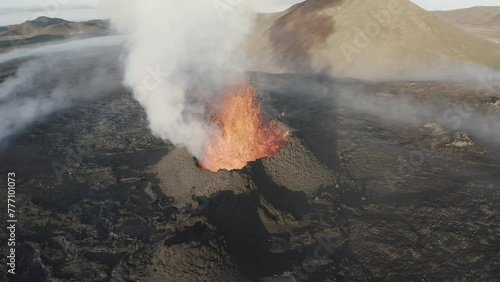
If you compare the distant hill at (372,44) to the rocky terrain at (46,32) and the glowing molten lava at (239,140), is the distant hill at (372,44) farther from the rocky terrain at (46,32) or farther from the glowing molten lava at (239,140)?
the rocky terrain at (46,32)

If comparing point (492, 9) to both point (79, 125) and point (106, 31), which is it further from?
point (79, 125)

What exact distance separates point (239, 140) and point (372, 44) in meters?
24.7

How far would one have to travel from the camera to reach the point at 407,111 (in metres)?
17.9

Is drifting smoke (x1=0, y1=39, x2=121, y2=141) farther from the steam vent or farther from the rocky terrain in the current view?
the rocky terrain

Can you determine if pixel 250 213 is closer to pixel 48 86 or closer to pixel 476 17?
pixel 48 86

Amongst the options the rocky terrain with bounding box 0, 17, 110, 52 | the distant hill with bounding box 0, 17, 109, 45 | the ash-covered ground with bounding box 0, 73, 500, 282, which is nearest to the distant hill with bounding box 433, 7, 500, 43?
the ash-covered ground with bounding box 0, 73, 500, 282

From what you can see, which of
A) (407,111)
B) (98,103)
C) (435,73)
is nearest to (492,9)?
(435,73)

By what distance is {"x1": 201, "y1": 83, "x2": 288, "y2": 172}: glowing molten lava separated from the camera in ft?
35.3

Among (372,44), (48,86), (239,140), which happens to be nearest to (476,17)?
(372,44)

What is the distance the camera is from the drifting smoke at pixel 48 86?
1838 centimetres

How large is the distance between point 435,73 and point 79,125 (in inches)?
1021

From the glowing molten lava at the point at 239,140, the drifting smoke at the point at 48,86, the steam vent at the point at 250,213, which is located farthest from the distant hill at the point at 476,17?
the steam vent at the point at 250,213

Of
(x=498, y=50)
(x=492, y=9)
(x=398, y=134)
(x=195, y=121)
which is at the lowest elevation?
(x=398, y=134)

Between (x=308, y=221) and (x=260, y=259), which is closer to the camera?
(x=260, y=259)
